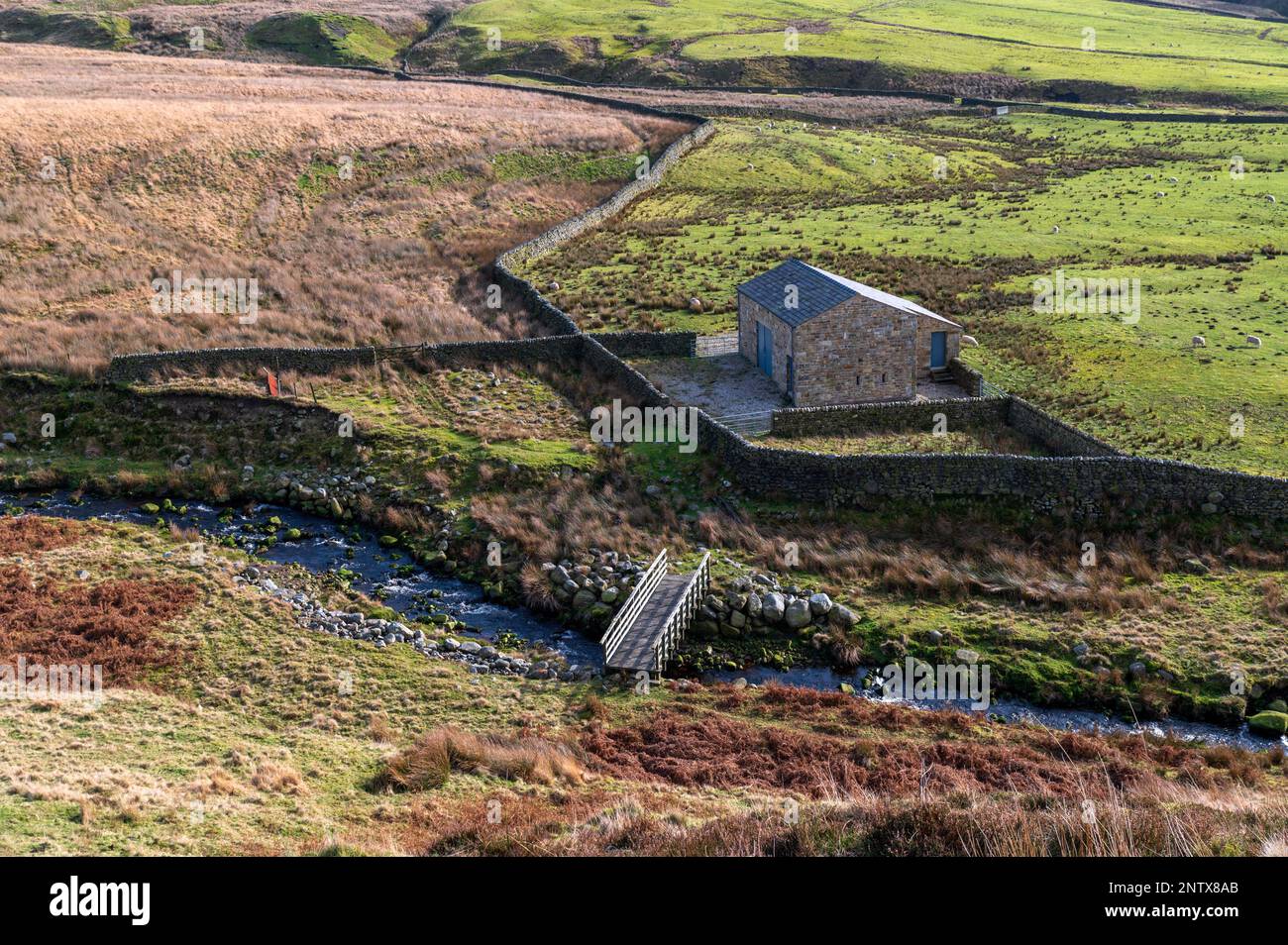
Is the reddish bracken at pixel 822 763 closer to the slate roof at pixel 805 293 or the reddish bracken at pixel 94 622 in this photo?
the reddish bracken at pixel 94 622

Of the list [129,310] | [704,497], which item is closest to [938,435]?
[704,497]

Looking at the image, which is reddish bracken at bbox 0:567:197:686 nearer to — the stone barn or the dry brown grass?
the dry brown grass

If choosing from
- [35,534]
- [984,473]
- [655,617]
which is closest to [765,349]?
[984,473]

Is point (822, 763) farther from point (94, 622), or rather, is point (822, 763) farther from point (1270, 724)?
point (94, 622)

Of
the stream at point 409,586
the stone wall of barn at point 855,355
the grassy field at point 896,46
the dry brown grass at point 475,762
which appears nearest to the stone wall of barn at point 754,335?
the stone wall of barn at point 855,355
